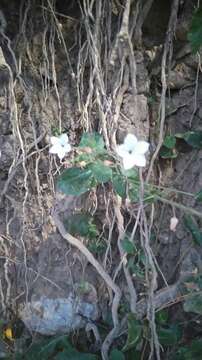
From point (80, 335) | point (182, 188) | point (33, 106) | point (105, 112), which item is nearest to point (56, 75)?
point (33, 106)

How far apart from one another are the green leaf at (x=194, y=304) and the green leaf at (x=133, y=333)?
138mm

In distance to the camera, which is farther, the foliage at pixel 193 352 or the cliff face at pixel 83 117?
the cliff face at pixel 83 117

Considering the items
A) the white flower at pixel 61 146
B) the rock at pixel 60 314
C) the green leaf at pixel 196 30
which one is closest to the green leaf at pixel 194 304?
the rock at pixel 60 314

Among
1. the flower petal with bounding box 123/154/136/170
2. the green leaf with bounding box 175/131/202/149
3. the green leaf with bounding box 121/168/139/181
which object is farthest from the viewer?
the green leaf with bounding box 175/131/202/149

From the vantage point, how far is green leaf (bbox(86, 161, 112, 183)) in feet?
4.10

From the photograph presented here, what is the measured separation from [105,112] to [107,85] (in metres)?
0.09

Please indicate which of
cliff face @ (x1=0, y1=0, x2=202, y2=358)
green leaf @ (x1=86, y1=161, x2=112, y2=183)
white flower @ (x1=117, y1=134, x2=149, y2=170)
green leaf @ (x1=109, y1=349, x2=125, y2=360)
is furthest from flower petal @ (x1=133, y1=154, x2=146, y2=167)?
green leaf @ (x1=109, y1=349, x2=125, y2=360)

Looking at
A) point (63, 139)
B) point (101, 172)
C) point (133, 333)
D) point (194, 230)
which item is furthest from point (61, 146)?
point (133, 333)

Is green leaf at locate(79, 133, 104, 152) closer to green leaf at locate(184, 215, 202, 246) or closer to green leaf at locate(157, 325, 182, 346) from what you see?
green leaf at locate(184, 215, 202, 246)

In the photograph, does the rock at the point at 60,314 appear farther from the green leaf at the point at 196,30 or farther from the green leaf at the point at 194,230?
the green leaf at the point at 196,30

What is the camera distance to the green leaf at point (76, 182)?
1295 mm

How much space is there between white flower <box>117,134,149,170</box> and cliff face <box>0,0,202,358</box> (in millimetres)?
311

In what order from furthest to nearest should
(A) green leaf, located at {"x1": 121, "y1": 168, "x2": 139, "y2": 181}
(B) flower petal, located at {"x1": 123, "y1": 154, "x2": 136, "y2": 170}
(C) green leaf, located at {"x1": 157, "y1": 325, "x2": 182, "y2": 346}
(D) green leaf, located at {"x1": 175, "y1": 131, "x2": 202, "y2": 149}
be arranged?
(D) green leaf, located at {"x1": 175, "y1": 131, "x2": 202, "y2": 149} → (C) green leaf, located at {"x1": 157, "y1": 325, "x2": 182, "y2": 346} → (A) green leaf, located at {"x1": 121, "y1": 168, "x2": 139, "y2": 181} → (B) flower petal, located at {"x1": 123, "y1": 154, "x2": 136, "y2": 170}

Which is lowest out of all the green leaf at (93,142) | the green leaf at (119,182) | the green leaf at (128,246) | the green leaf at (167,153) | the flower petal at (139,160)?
the green leaf at (128,246)
